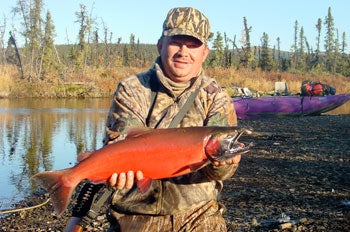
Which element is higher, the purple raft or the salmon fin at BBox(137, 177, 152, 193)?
the salmon fin at BBox(137, 177, 152, 193)

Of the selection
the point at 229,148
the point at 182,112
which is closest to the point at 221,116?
the point at 182,112

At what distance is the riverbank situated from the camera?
6.71 m

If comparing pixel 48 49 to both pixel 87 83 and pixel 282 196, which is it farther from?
pixel 282 196

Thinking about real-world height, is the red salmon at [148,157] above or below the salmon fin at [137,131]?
below

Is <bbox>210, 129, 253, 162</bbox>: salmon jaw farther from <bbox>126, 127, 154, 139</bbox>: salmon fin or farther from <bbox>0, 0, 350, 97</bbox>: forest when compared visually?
<bbox>0, 0, 350, 97</bbox>: forest

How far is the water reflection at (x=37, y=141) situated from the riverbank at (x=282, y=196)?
187 centimetres

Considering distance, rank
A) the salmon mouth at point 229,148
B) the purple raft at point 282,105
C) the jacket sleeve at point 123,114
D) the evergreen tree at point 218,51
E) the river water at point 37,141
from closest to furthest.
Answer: the salmon mouth at point 229,148, the jacket sleeve at point 123,114, the river water at point 37,141, the purple raft at point 282,105, the evergreen tree at point 218,51

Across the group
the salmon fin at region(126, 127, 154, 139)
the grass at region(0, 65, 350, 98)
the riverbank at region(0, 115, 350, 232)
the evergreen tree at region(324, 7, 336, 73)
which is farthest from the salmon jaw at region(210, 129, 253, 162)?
the evergreen tree at region(324, 7, 336, 73)

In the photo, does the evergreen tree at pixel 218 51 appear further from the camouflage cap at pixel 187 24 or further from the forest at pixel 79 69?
the camouflage cap at pixel 187 24

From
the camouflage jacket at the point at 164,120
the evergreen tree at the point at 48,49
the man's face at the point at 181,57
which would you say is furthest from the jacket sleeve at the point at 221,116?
the evergreen tree at the point at 48,49

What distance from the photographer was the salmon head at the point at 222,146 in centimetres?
317

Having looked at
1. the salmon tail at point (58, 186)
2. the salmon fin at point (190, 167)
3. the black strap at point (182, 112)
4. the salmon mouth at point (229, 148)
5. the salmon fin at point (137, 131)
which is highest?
the black strap at point (182, 112)

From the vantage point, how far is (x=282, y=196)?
841 cm

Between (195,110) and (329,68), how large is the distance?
9240 cm
